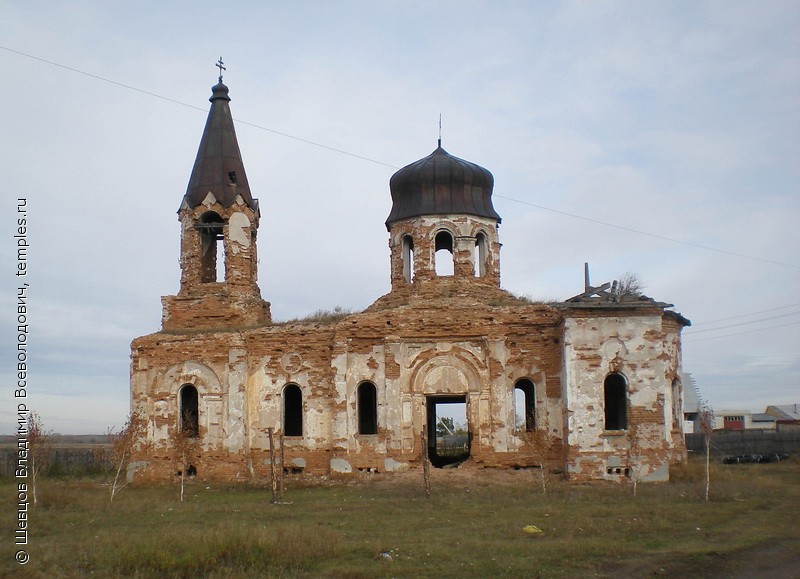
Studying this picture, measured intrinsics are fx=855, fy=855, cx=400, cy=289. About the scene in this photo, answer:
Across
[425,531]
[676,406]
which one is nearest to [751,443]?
[676,406]

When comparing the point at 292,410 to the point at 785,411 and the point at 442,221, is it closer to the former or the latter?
the point at 442,221

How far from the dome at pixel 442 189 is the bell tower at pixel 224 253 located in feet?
14.2

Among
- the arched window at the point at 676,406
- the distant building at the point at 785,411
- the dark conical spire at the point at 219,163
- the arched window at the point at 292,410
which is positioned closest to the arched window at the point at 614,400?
the arched window at the point at 676,406

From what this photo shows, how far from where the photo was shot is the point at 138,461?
22969 mm

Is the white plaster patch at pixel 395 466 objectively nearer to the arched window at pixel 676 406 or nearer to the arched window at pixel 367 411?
the arched window at pixel 367 411

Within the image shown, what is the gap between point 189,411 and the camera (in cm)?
2331

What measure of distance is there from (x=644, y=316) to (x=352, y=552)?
38.6ft

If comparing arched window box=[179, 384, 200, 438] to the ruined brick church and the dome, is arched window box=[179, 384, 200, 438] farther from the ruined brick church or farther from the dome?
the dome

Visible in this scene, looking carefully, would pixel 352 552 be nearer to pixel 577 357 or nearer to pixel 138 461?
pixel 577 357

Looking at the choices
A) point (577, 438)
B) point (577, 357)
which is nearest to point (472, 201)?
point (577, 357)

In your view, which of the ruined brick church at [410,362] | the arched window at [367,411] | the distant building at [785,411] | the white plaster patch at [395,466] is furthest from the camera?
the distant building at [785,411]

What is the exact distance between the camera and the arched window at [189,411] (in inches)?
917

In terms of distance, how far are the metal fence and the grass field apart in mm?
15217

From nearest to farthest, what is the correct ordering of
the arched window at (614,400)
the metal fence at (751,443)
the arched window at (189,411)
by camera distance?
the arched window at (189,411)
the arched window at (614,400)
the metal fence at (751,443)
